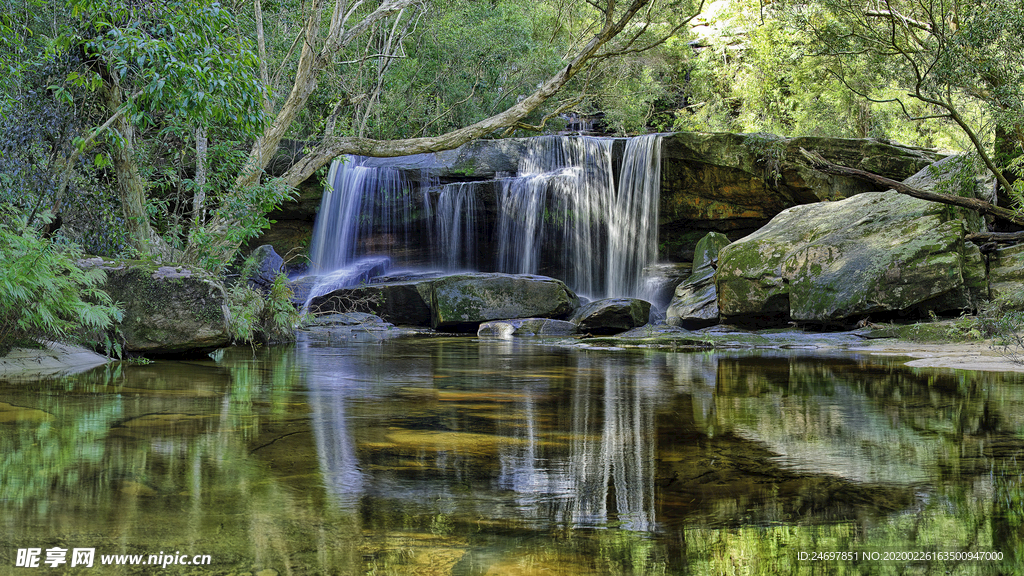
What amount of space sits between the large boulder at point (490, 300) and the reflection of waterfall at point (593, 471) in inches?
429

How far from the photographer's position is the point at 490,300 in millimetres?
15312

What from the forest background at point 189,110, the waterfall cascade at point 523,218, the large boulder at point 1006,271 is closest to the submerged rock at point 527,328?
the forest background at point 189,110

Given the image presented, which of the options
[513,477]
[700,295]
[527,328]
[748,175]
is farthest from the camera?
[748,175]

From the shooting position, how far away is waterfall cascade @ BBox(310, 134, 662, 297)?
19406 millimetres

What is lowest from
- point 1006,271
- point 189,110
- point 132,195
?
point 1006,271

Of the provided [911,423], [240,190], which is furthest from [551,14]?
[911,423]

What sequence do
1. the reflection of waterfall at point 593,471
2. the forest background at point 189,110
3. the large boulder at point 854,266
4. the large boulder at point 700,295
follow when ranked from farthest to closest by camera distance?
the large boulder at point 700,295, the large boulder at point 854,266, the forest background at point 189,110, the reflection of waterfall at point 593,471

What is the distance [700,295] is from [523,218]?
260 inches

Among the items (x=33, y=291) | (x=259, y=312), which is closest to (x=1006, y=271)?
(x=259, y=312)

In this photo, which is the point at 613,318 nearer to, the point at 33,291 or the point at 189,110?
the point at 189,110

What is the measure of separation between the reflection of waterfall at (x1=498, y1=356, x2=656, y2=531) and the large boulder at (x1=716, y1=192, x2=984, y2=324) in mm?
7604

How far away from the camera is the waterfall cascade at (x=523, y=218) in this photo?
19.4 metres

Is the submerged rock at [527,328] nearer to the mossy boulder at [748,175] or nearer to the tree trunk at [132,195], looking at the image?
the tree trunk at [132,195]

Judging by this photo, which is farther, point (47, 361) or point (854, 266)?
point (854, 266)
